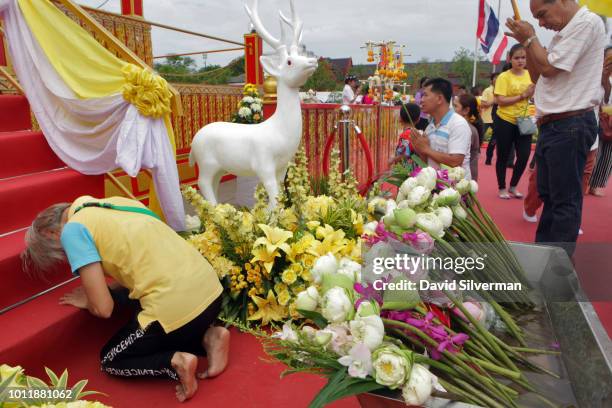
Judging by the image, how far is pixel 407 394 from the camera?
0.78 metres

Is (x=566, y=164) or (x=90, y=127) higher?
(x=90, y=127)

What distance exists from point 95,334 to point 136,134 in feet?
3.71

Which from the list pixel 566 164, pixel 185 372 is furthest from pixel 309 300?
pixel 566 164

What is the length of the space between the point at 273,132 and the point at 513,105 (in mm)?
3134

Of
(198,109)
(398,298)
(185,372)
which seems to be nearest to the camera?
(398,298)

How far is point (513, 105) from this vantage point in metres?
4.66

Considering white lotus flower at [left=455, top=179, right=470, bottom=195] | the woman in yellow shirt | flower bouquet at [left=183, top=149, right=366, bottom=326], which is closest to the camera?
white lotus flower at [left=455, top=179, right=470, bottom=195]

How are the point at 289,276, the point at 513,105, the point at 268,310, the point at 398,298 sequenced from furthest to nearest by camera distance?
the point at 513,105 → the point at 268,310 → the point at 289,276 → the point at 398,298

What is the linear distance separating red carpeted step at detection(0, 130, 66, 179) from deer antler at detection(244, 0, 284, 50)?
1664 millimetres

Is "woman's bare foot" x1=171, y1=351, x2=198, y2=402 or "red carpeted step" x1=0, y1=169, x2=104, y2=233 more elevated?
"red carpeted step" x1=0, y1=169, x2=104, y2=233

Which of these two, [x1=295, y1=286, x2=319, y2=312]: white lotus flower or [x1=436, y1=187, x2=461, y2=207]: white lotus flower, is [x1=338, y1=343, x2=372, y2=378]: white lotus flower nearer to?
[x1=295, y1=286, x2=319, y2=312]: white lotus flower

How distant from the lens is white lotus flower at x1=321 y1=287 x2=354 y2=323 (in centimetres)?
83

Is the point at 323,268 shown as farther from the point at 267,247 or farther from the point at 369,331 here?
the point at 267,247

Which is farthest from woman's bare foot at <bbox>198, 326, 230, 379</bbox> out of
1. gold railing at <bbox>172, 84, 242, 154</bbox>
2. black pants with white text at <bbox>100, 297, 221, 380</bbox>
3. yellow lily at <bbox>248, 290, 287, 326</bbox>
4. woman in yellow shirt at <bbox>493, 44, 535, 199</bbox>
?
woman in yellow shirt at <bbox>493, 44, 535, 199</bbox>
